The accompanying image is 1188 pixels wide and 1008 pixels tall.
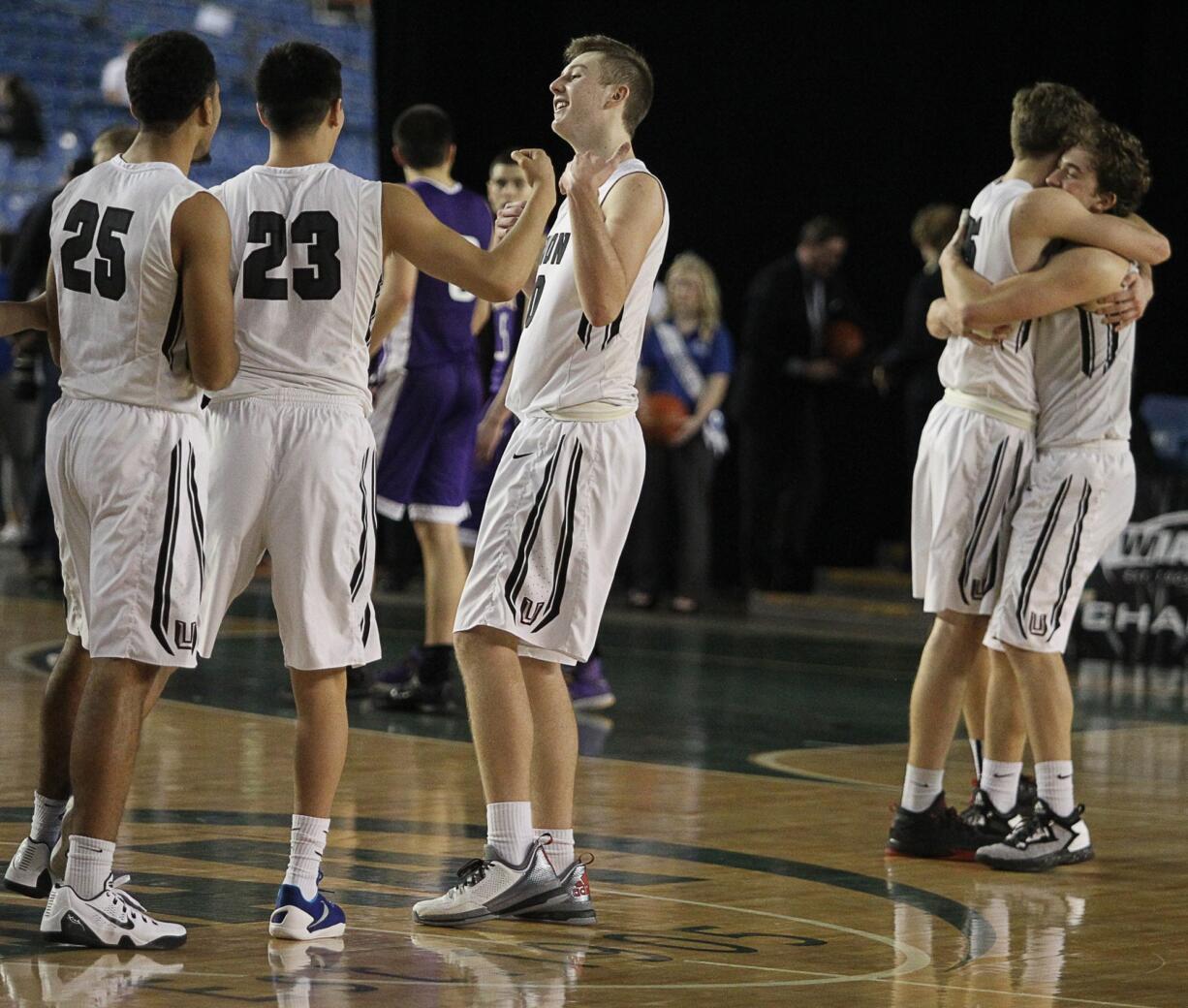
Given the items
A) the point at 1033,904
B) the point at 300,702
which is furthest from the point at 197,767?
the point at 1033,904

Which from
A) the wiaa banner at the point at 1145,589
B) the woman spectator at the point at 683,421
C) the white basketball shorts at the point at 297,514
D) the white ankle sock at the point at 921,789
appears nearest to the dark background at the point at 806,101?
the woman spectator at the point at 683,421

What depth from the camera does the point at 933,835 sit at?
582 cm

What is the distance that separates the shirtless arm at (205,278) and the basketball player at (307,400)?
0.14m

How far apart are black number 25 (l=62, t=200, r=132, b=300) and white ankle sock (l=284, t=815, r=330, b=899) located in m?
1.11

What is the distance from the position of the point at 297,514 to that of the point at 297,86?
86 centimetres

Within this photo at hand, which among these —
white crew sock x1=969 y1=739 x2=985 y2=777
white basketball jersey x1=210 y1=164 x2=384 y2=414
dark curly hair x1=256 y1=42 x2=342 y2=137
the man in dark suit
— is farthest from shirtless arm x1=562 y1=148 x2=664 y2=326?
the man in dark suit

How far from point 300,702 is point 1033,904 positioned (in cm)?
180

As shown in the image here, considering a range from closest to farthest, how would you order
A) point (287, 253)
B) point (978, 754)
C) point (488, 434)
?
point (287, 253) < point (978, 754) < point (488, 434)

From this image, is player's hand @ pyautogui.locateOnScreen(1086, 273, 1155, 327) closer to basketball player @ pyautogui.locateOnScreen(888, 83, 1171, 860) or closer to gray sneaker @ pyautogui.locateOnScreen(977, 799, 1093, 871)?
basketball player @ pyautogui.locateOnScreen(888, 83, 1171, 860)

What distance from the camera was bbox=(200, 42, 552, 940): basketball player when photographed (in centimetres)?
454

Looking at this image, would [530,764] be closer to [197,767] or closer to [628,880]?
[628,880]

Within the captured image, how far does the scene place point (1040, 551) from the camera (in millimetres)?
5805

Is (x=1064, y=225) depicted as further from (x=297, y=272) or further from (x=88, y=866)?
(x=88, y=866)

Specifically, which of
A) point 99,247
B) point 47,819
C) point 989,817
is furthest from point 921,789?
point 99,247
